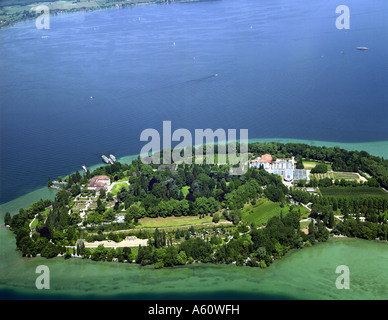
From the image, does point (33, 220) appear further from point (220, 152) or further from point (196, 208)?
point (220, 152)

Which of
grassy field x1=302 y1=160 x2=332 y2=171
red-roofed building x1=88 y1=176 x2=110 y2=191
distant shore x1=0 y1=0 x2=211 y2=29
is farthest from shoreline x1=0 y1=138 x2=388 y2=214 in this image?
distant shore x1=0 y1=0 x2=211 y2=29

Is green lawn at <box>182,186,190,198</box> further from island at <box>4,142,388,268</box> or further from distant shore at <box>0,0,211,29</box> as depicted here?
distant shore at <box>0,0,211,29</box>

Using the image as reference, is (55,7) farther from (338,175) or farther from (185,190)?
(338,175)

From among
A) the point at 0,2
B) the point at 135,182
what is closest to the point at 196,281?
the point at 135,182

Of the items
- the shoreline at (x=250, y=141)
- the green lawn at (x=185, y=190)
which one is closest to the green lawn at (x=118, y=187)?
the shoreline at (x=250, y=141)

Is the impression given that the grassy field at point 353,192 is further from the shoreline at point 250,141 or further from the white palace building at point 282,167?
the shoreline at point 250,141
